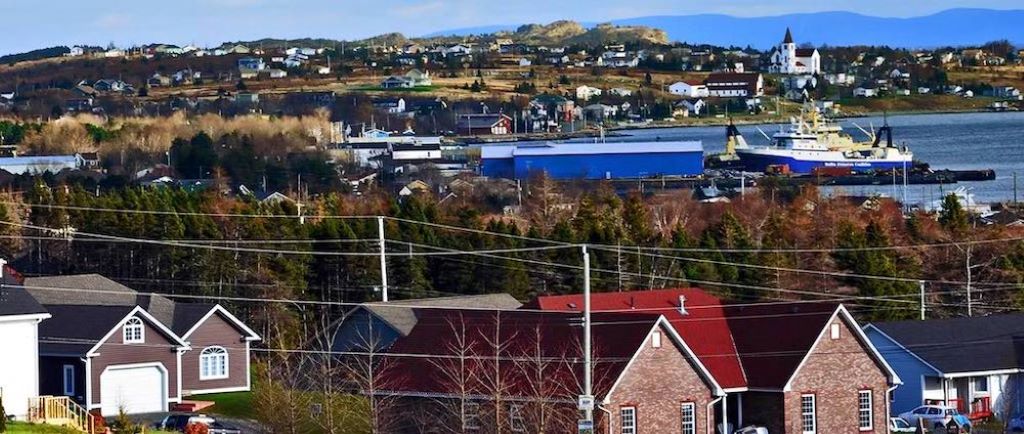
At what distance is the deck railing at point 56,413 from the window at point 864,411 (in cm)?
1056

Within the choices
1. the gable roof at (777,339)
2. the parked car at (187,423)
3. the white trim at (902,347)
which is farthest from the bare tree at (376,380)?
the white trim at (902,347)

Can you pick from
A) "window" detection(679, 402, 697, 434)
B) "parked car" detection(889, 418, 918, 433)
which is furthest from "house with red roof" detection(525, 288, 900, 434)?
"parked car" detection(889, 418, 918, 433)

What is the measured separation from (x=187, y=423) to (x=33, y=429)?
130 inches

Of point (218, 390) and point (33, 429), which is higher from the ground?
point (33, 429)

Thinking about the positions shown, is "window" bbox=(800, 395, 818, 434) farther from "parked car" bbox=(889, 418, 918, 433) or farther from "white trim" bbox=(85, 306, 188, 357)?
"white trim" bbox=(85, 306, 188, 357)

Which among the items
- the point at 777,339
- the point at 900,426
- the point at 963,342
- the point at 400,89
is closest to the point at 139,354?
the point at 777,339

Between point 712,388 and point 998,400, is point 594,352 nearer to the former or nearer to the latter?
point 712,388

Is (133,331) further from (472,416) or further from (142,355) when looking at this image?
(472,416)

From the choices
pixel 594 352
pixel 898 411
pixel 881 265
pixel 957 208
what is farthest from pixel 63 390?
pixel 957 208

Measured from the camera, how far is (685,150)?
109 metres

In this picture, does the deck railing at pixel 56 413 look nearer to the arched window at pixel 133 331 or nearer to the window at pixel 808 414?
the arched window at pixel 133 331

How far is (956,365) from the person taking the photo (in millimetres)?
33969

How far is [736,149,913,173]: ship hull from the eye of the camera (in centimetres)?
12038

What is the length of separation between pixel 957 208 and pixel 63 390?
24.5 m
